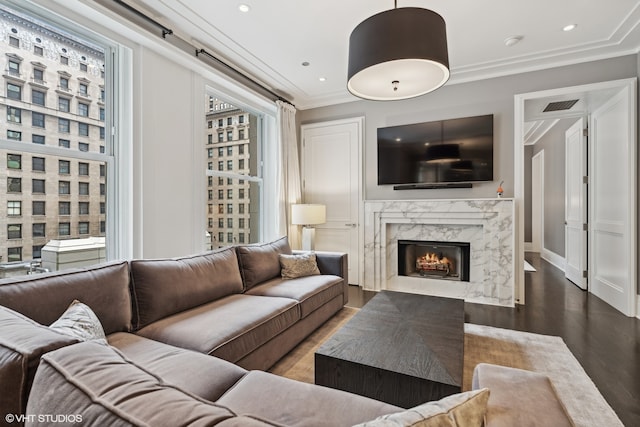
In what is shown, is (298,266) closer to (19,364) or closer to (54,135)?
(54,135)

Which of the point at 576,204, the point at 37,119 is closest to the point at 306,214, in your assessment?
the point at 37,119

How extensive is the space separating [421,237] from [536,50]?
2.49 m

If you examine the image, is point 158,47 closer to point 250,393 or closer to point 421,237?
point 250,393

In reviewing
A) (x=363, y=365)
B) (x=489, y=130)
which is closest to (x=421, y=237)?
(x=489, y=130)

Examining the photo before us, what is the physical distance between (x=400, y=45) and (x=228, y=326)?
1958mm

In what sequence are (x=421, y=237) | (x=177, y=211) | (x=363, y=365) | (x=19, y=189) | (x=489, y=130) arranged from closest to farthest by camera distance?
(x=363, y=365) → (x=19, y=189) → (x=177, y=211) → (x=489, y=130) → (x=421, y=237)

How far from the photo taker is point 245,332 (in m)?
1.87

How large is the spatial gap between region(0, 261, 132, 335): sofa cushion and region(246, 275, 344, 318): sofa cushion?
1.09 metres

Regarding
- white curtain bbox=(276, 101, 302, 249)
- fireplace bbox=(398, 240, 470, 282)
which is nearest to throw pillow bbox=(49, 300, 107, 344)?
white curtain bbox=(276, 101, 302, 249)

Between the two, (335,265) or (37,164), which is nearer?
(37,164)

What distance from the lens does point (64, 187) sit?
7.68ft

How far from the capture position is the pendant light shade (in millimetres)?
1730

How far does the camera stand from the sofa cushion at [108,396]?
512mm

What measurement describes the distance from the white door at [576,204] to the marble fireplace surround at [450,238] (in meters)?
1.61
